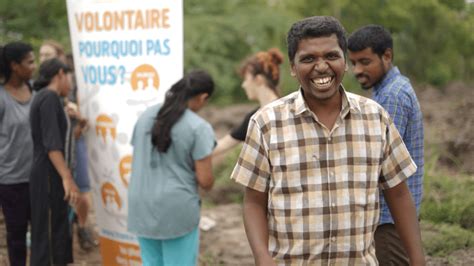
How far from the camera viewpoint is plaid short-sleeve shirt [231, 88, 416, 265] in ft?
7.75

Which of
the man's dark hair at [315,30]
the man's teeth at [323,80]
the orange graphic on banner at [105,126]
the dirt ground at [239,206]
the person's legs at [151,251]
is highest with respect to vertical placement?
the man's dark hair at [315,30]

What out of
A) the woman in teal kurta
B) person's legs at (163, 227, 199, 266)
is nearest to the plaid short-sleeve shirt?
the woman in teal kurta

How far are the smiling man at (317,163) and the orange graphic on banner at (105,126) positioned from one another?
249 centimetres

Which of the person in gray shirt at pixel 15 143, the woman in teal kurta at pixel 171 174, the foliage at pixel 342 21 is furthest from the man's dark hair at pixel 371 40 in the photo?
the foliage at pixel 342 21

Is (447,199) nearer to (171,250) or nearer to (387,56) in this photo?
(171,250)

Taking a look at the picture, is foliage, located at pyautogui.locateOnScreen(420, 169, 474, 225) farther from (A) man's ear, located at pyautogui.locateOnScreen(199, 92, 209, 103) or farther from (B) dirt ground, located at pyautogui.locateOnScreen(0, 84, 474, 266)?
(A) man's ear, located at pyautogui.locateOnScreen(199, 92, 209, 103)

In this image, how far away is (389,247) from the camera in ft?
10.5

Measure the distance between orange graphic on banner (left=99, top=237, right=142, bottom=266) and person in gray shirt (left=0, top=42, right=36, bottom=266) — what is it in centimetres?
57

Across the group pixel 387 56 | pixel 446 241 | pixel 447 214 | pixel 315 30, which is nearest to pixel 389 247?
pixel 387 56

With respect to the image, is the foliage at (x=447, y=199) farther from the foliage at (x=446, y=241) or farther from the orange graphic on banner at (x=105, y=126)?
the orange graphic on banner at (x=105, y=126)

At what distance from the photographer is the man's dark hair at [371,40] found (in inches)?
131

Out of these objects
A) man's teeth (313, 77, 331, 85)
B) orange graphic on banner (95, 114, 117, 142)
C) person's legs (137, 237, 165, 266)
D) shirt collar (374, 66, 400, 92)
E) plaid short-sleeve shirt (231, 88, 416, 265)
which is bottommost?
person's legs (137, 237, 165, 266)

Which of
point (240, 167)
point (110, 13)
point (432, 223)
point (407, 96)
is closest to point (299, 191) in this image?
point (240, 167)

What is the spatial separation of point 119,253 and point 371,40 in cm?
251
